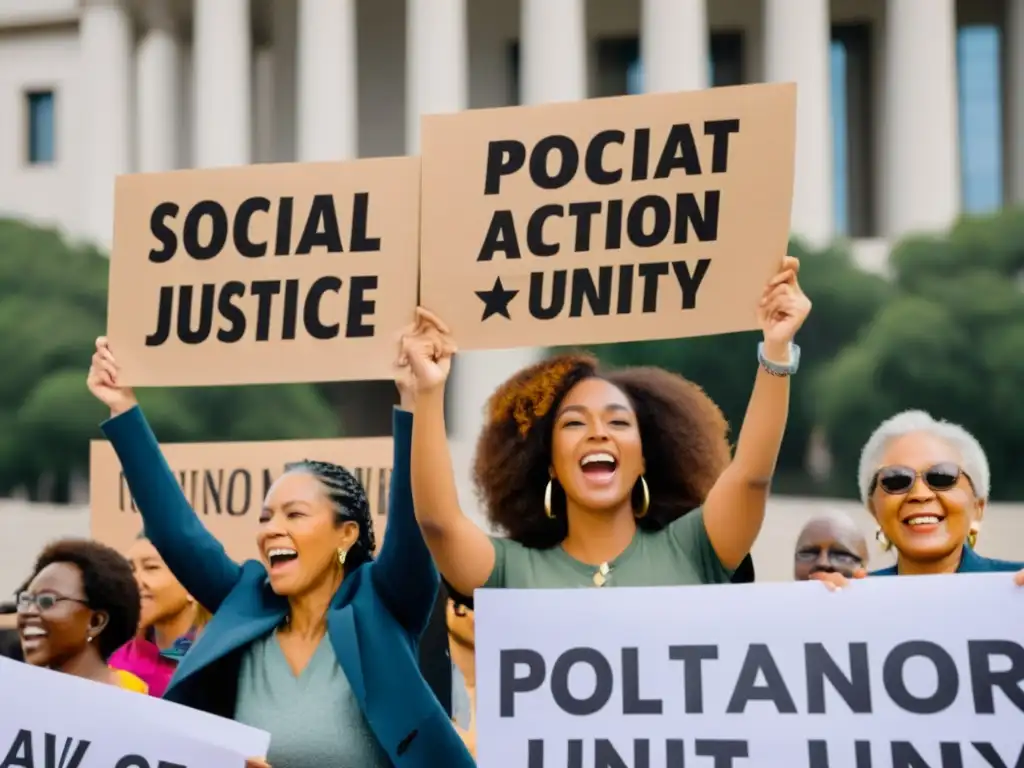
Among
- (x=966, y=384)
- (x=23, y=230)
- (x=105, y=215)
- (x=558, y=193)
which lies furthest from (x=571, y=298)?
(x=105, y=215)

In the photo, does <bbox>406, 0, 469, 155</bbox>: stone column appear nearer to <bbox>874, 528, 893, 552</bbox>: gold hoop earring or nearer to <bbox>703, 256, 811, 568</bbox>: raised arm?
<bbox>874, 528, 893, 552</bbox>: gold hoop earring

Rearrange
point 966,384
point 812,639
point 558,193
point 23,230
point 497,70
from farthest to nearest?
point 497,70, point 23,230, point 966,384, point 558,193, point 812,639

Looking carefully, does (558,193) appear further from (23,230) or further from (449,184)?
(23,230)

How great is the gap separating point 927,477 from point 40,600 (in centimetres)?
304

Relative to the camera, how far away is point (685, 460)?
5.48 metres

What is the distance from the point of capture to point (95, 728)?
531 cm

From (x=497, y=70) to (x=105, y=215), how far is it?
1171cm

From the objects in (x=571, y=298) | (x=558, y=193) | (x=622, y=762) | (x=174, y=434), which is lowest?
(x=622, y=762)

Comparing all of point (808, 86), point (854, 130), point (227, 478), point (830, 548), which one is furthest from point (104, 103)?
point (830, 548)

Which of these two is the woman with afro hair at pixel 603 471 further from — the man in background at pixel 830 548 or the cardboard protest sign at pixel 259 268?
the man in background at pixel 830 548

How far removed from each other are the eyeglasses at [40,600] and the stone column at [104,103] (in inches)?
1497

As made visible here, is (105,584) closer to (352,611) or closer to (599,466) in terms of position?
(352,611)

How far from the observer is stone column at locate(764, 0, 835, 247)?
39.6m

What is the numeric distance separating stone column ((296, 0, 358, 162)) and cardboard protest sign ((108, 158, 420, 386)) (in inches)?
1428
